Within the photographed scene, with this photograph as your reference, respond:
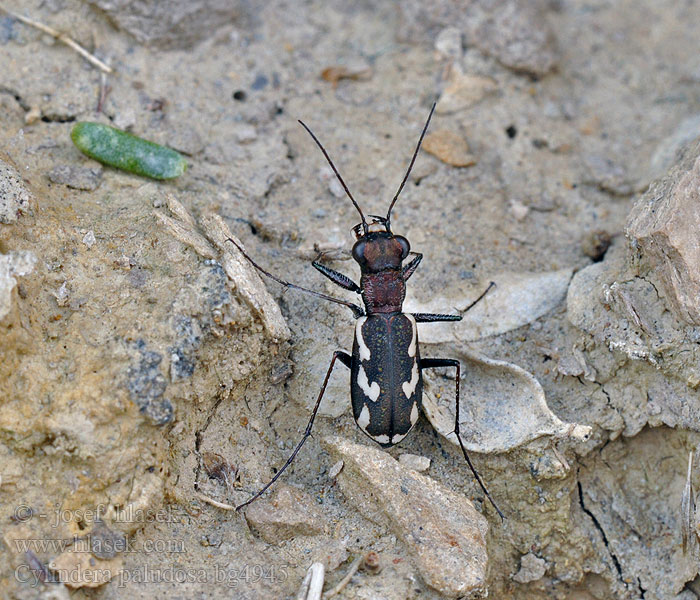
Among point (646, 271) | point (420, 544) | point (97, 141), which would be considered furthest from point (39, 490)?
point (646, 271)

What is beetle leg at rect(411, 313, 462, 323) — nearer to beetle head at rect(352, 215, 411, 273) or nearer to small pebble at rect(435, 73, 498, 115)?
beetle head at rect(352, 215, 411, 273)

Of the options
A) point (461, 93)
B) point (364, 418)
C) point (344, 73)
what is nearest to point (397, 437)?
point (364, 418)

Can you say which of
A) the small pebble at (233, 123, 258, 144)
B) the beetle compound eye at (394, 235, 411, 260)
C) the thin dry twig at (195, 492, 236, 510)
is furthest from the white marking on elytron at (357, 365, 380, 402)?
the small pebble at (233, 123, 258, 144)

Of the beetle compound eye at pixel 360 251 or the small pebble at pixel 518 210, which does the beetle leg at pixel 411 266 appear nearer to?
the beetle compound eye at pixel 360 251

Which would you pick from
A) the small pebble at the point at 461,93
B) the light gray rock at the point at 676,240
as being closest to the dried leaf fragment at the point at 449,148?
the small pebble at the point at 461,93

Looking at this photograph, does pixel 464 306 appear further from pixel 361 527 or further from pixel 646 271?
pixel 361 527

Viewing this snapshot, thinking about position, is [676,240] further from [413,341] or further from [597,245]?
[413,341]
